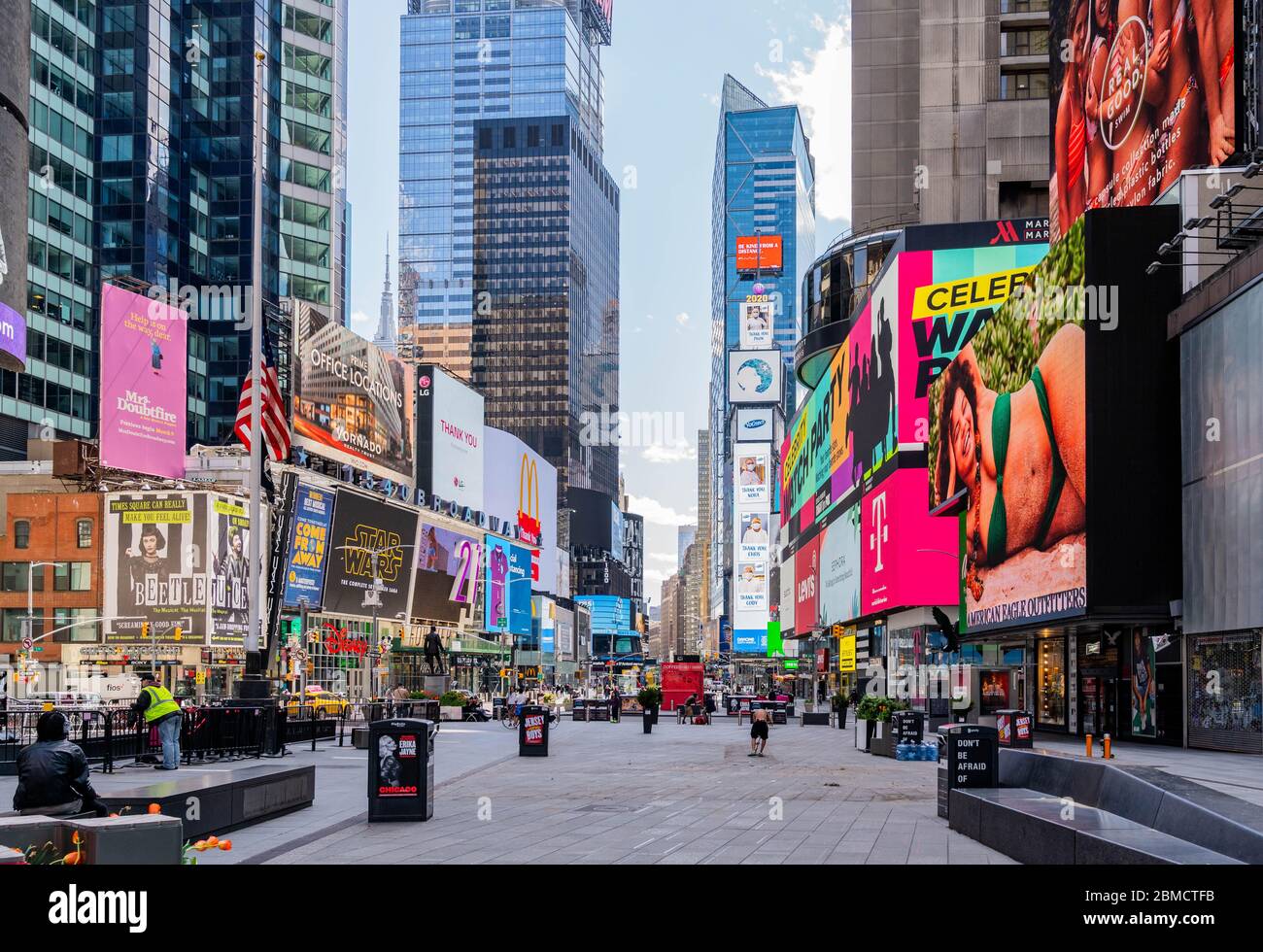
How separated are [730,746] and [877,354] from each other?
41.4 m

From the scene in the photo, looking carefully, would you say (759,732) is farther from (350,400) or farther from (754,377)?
(754,377)

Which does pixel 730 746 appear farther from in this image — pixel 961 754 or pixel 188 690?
pixel 188 690

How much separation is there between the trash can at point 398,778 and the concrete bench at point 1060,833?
292 inches

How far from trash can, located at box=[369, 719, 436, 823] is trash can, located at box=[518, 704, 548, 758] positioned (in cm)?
1717

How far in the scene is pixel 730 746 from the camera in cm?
4391

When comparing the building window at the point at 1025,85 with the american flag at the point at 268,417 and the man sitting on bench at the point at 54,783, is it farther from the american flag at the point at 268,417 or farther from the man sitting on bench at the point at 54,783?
the man sitting on bench at the point at 54,783

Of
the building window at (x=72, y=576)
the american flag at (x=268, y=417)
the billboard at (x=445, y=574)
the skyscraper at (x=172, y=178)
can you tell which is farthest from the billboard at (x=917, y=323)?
the building window at (x=72, y=576)

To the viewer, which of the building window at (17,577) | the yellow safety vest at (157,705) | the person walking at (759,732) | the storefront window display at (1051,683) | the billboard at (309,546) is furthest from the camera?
the billboard at (309,546)

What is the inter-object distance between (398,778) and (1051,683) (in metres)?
35.9

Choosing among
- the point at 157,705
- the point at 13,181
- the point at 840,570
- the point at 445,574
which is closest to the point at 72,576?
the point at 445,574

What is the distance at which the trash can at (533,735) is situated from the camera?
3656cm

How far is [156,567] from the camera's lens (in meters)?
74.3

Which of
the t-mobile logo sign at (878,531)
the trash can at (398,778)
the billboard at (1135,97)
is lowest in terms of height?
the trash can at (398,778)

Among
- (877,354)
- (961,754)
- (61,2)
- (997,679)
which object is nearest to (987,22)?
(877,354)
